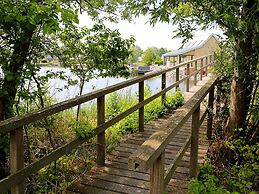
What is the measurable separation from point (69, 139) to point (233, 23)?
3038 millimetres

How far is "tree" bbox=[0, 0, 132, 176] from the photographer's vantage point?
2428 mm

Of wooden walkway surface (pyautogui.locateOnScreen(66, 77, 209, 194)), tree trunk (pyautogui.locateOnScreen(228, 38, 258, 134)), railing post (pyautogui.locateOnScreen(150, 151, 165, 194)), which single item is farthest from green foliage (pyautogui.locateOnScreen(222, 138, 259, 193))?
railing post (pyautogui.locateOnScreen(150, 151, 165, 194))

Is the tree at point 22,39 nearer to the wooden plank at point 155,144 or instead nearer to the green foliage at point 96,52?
the green foliage at point 96,52

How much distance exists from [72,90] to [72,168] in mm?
1671

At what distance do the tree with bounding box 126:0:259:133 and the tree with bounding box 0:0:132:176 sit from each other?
41.1 inches

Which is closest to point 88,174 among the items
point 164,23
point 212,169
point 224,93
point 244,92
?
point 212,169

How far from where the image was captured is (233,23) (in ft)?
9.70

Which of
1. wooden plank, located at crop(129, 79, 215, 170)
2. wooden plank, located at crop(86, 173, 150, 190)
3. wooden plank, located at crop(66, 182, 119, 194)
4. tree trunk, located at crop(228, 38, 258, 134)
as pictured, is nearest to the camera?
wooden plank, located at crop(129, 79, 215, 170)

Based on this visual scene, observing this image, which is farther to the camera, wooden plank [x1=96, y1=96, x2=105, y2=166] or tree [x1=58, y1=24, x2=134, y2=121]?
tree [x1=58, y1=24, x2=134, y2=121]

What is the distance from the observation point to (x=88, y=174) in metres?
3.11

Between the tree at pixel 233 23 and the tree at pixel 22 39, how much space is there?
1043 millimetres

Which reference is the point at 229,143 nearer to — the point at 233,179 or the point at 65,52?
the point at 233,179

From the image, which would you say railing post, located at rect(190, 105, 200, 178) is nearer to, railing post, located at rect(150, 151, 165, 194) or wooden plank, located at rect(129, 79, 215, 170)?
wooden plank, located at rect(129, 79, 215, 170)

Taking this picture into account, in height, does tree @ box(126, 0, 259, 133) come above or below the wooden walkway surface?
above
